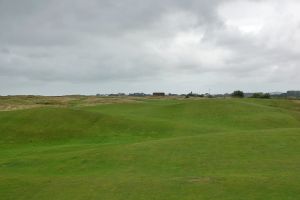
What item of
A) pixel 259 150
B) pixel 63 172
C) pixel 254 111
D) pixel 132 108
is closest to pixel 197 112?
pixel 254 111

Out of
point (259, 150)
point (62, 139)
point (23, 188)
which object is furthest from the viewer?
point (62, 139)

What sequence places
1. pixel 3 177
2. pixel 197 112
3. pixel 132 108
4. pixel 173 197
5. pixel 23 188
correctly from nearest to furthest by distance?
1. pixel 173 197
2. pixel 23 188
3. pixel 3 177
4. pixel 197 112
5. pixel 132 108

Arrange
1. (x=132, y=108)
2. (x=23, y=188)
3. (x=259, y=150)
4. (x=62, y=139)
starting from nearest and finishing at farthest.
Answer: (x=23, y=188) → (x=259, y=150) → (x=62, y=139) → (x=132, y=108)

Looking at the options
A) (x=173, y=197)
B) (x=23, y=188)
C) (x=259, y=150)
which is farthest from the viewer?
(x=259, y=150)

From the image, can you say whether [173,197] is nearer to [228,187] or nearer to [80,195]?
[228,187]

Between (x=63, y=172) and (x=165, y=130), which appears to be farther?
(x=165, y=130)

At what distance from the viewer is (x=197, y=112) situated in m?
57.1

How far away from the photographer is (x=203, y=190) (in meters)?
16.2

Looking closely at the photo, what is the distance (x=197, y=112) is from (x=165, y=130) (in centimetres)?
1599

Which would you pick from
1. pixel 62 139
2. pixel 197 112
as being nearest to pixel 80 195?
pixel 62 139

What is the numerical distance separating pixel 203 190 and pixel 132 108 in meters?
51.3

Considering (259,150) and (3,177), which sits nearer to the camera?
A: (3,177)

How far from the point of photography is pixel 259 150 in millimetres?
24422

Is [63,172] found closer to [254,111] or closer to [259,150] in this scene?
[259,150]
